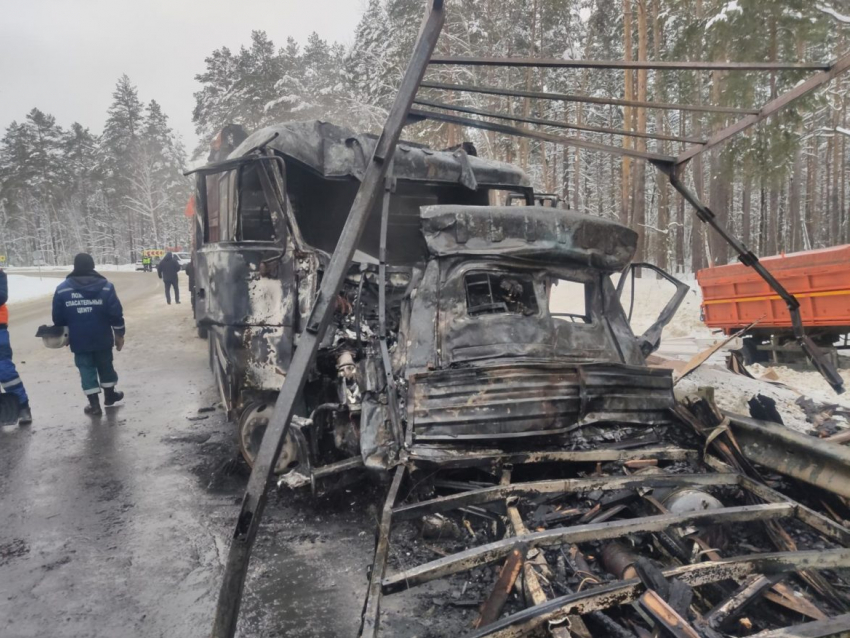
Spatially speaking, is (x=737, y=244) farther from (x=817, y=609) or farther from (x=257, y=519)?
(x=257, y=519)

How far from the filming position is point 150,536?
3832mm

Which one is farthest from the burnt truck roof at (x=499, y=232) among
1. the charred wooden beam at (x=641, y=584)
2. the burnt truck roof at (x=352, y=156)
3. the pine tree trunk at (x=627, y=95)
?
the pine tree trunk at (x=627, y=95)

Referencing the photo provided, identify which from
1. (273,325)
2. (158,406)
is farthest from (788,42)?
(158,406)

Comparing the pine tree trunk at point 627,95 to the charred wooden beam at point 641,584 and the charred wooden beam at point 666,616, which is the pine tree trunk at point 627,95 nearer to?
the charred wooden beam at point 641,584

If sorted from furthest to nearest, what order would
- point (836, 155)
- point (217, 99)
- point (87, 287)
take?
point (217, 99) → point (836, 155) → point (87, 287)

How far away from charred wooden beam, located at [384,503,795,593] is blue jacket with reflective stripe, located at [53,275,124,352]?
245 inches

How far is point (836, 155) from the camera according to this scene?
98.0ft

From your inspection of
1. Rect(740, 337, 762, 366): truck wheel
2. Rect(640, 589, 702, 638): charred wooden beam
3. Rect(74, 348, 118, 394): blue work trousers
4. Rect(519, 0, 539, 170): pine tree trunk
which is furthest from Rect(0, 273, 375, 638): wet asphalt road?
Rect(519, 0, 539, 170): pine tree trunk

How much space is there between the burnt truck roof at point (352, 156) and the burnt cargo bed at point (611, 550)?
338 centimetres

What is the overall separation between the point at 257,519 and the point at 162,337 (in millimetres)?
11425

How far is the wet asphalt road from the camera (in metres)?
2.96

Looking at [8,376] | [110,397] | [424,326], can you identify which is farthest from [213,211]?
[424,326]

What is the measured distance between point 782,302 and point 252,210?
29.2ft

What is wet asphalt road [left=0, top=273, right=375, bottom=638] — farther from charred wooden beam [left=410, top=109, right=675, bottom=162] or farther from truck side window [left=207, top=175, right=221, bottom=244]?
charred wooden beam [left=410, top=109, right=675, bottom=162]
